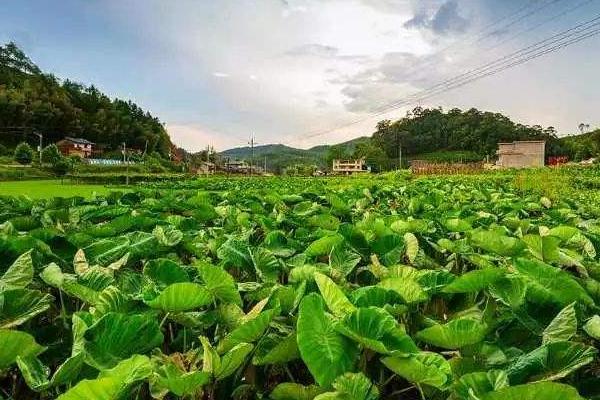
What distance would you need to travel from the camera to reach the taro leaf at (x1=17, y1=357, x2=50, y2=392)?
0.86 meters

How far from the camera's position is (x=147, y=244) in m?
1.83

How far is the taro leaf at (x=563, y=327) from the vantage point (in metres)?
1.03

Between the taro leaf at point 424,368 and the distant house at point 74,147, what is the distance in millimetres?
85998

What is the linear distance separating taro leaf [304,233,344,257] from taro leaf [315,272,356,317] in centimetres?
61

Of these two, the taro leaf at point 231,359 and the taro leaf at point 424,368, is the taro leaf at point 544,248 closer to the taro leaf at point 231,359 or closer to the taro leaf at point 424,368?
the taro leaf at point 424,368

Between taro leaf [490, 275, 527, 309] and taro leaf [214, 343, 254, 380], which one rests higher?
taro leaf [490, 275, 527, 309]

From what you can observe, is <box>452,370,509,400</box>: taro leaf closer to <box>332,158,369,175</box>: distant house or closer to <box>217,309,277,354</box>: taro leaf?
<box>217,309,277,354</box>: taro leaf

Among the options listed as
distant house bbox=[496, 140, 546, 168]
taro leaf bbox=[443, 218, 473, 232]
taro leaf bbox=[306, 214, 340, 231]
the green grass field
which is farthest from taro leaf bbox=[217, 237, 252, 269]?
distant house bbox=[496, 140, 546, 168]

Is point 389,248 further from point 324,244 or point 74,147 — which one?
point 74,147

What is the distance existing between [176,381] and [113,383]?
13 cm

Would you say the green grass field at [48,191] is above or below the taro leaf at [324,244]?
below

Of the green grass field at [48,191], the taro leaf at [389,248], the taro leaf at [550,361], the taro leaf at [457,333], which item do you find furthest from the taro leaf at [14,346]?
the green grass field at [48,191]

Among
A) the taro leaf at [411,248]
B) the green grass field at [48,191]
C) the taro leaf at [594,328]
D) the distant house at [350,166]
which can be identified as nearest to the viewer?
the taro leaf at [594,328]

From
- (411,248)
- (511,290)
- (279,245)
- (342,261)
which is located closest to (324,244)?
(342,261)
